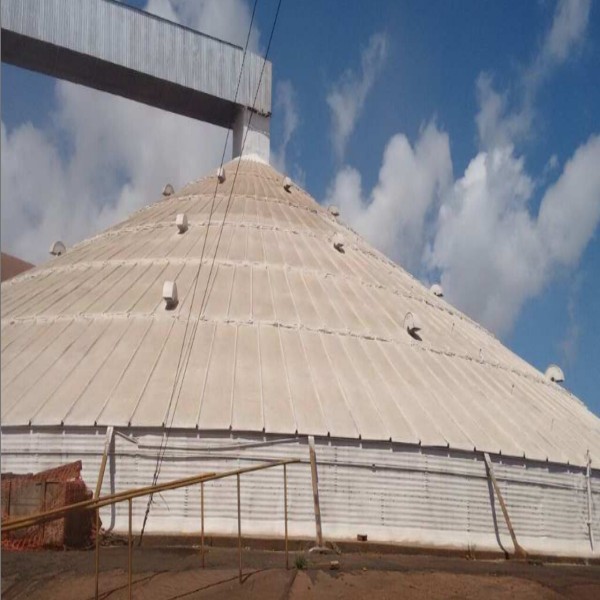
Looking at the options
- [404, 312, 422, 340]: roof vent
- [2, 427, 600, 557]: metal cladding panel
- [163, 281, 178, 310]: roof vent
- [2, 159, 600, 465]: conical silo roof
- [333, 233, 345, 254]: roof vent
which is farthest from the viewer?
[333, 233, 345, 254]: roof vent

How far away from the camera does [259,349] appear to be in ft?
74.2

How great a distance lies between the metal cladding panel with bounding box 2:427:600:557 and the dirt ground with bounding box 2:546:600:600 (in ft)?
6.94

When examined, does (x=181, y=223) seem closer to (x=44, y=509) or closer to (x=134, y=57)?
(x=44, y=509)

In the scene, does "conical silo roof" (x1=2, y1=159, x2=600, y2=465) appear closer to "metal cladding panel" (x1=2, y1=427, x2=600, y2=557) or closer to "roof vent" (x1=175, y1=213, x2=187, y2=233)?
"roof vent" (x1=175, y1=213, x2=187, y2=233)

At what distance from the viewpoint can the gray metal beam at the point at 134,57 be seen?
39.3 m

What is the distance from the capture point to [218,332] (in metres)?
23.2

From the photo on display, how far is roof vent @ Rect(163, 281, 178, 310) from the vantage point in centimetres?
2377

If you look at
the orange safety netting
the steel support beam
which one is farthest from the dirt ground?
the steel support beam

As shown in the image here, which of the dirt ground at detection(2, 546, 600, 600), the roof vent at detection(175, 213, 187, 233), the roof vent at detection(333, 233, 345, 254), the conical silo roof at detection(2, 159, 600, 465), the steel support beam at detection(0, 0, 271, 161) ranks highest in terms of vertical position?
the steel support beam at detection(0, 0, 271, 161)

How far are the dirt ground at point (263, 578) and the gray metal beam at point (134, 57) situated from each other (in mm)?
29437

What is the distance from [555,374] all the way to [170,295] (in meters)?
17.3

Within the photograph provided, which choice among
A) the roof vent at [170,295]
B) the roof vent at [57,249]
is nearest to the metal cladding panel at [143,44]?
the roof vent at [57,249]

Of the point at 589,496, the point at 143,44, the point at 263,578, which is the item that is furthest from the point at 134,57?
the point at 263,578

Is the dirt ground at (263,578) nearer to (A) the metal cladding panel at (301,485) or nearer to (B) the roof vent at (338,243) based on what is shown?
(A) the metal cladding panel at (301,485)
